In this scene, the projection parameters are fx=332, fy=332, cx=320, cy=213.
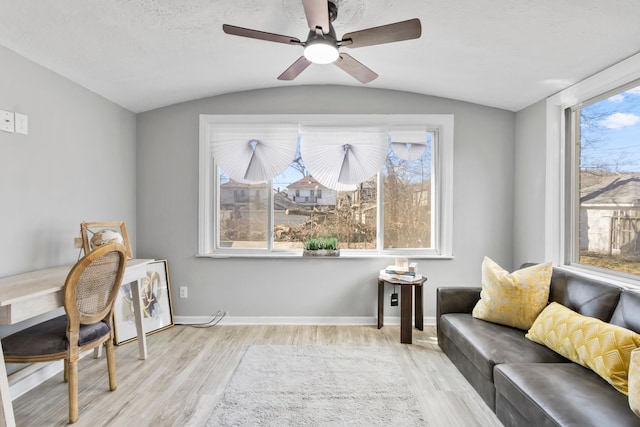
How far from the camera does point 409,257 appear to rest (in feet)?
11.6

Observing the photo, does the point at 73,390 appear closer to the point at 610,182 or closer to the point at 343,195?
the point at 343,195

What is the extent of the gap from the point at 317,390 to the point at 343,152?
228 centimetres

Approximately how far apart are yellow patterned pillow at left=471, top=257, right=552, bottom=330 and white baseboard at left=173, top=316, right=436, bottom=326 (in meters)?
1.16

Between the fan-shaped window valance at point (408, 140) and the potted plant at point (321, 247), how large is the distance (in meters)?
1.20

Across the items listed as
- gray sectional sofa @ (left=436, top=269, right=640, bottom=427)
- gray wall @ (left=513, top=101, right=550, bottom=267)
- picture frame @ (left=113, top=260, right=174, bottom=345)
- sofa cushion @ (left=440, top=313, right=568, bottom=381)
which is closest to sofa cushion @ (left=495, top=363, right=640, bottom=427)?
gray sectional sofa @ (left=436, top=269, right=640, bottom=427)

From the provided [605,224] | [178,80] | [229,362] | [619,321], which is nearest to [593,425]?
[619,321]

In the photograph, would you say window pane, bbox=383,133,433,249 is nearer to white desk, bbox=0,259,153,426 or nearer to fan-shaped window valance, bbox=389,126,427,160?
fan-shaped window valance, bbox=389,126,427,160

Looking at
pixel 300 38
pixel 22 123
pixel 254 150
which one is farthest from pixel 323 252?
pixel 22 123

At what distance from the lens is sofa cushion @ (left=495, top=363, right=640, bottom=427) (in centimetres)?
137

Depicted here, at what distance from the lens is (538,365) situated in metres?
1.82

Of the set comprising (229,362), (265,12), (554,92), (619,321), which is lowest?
(229,362)

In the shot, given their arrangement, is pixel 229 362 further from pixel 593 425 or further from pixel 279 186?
pixel 593 425

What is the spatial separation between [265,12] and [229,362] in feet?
8.44

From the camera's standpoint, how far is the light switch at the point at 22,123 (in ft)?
7.41
